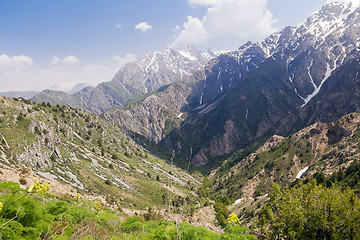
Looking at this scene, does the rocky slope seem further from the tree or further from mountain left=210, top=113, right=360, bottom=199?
mountain left=210, top=113, right=360, bottom=199

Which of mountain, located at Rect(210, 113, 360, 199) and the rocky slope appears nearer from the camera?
the rocky slope

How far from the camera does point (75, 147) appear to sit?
113 metres

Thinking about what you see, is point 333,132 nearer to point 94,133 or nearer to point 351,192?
point 351,192

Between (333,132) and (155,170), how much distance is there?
144m

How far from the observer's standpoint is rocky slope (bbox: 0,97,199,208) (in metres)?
Answer: 77.6

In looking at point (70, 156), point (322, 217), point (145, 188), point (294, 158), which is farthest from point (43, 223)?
point (294, 158)

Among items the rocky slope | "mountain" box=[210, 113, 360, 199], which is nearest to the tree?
the rocky slope

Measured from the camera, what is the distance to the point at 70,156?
101 meters

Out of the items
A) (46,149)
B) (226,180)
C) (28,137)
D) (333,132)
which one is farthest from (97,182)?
(333,132)

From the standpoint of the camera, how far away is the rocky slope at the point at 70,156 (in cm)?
7762

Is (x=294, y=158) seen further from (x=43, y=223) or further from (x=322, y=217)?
(x=43, y=223)

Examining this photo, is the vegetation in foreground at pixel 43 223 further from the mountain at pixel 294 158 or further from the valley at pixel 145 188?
the mountain at pixel 294 158

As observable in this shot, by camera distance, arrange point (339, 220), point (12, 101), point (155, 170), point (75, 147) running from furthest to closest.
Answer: point (155, 170)
point (75, 147)
point (12, 101)
point (339, 220)

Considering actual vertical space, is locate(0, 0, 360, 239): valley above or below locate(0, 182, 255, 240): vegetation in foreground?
below
